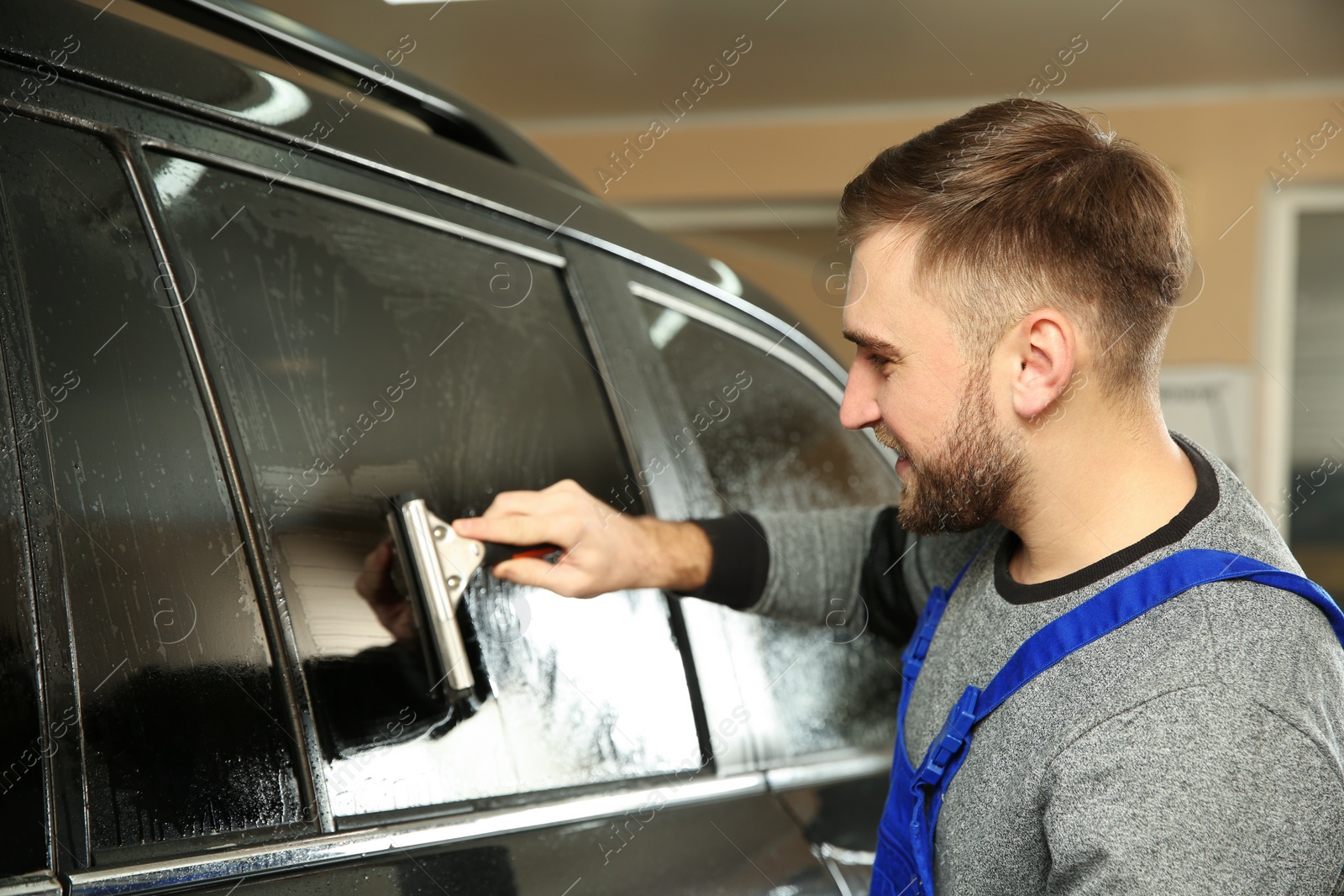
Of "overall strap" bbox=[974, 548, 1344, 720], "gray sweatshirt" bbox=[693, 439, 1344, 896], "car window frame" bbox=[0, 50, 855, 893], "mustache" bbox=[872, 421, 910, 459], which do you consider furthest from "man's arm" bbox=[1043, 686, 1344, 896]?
"car window frame" bbox=[0, 50, 855, 893]

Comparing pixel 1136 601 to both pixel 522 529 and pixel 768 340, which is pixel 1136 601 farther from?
pixel 768 340

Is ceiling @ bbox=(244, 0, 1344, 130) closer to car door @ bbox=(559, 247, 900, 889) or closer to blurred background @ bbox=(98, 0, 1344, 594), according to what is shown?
blurred background @ bbox=(98, 0, 1344, 594)

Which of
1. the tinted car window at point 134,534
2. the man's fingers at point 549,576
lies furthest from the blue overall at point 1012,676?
the tinted car window at point 134,534

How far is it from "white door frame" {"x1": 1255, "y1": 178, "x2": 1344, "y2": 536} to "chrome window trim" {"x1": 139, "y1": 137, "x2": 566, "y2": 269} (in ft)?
18.7

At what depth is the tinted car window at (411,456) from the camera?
0.98 metres

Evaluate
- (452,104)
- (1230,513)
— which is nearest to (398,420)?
(452,104)

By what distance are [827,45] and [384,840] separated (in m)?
5.21

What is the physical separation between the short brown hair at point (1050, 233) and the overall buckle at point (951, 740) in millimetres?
407

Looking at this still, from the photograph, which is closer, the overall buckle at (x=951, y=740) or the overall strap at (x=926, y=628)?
the overall buckle at (x=951, y=740)

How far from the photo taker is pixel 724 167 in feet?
21.1

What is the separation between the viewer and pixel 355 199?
1.17 meters

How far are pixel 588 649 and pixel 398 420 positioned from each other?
378 millimetres

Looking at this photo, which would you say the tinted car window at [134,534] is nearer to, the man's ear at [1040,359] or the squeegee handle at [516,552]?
the squeegee handle at [516,552]

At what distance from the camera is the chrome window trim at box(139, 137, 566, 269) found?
100 centimetres
